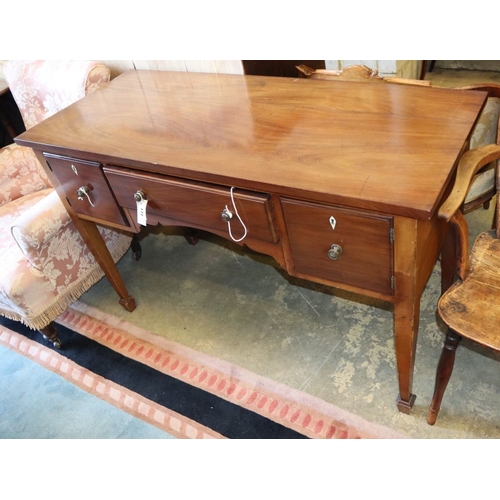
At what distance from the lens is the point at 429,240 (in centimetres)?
109

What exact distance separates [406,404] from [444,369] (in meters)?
0.19

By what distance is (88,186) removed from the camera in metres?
1.46

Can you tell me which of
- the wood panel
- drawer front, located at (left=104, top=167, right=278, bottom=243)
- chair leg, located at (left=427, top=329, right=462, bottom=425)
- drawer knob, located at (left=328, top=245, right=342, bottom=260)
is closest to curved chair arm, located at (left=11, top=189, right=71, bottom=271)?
Answer: drawer front, located at (left=104, top=167, right=278, bottom=243)

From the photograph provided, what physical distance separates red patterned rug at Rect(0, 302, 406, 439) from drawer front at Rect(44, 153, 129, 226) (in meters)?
0.52

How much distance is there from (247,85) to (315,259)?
61 centimetres

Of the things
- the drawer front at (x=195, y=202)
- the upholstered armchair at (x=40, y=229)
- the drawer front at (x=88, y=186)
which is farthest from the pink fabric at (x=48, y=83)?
the drawer front at (x=195, y=202)

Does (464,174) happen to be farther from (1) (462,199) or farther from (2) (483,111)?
(2) (483,111)

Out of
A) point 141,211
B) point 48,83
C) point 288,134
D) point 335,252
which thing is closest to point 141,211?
point 141,211

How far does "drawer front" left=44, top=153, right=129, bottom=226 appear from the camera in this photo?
1396mm

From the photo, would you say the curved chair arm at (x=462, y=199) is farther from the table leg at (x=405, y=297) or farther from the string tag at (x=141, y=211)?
the string tag at (x=141, y=211)

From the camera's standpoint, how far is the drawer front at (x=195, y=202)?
1.13m

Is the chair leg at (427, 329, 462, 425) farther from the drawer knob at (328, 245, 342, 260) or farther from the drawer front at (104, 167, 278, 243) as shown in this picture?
the drawer front at (104, 167, 278, 243)
